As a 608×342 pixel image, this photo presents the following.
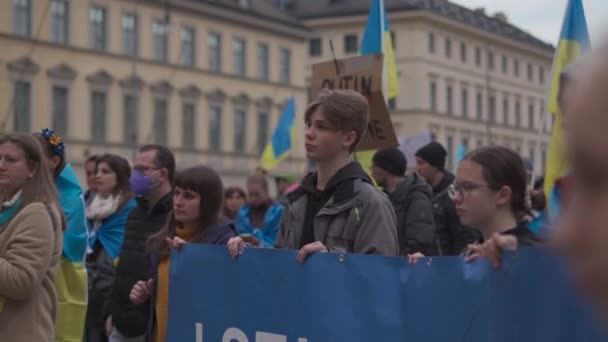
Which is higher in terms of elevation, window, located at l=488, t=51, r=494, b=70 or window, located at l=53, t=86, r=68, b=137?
window, located at l=488, t=51, r=494, b=70

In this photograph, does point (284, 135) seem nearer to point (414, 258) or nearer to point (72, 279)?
point (72, 279)

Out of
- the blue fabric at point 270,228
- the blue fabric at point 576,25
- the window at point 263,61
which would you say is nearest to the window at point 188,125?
the window at point 263,61

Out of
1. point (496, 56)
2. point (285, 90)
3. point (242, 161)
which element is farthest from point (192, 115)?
point (496, 56)

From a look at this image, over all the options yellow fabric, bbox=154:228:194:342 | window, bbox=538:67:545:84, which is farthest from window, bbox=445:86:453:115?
yellow fabric, bbox=154:228:194:342

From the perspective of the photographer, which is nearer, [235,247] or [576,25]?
[235,247]

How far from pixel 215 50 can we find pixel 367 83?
5404cm

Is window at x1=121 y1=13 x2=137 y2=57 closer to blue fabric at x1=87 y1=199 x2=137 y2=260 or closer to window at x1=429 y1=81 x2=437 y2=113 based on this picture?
window at x1=429 y1=81 x2=437 y2=113

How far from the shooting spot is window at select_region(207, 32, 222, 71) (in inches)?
2410

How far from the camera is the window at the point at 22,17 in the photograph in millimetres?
49562

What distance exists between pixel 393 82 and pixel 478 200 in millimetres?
7151

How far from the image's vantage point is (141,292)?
18.9 feet

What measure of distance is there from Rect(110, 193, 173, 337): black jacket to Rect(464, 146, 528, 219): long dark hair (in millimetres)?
2581

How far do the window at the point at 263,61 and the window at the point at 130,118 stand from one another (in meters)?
11.1

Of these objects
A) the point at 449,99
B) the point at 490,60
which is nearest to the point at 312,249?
the point at 449,99
